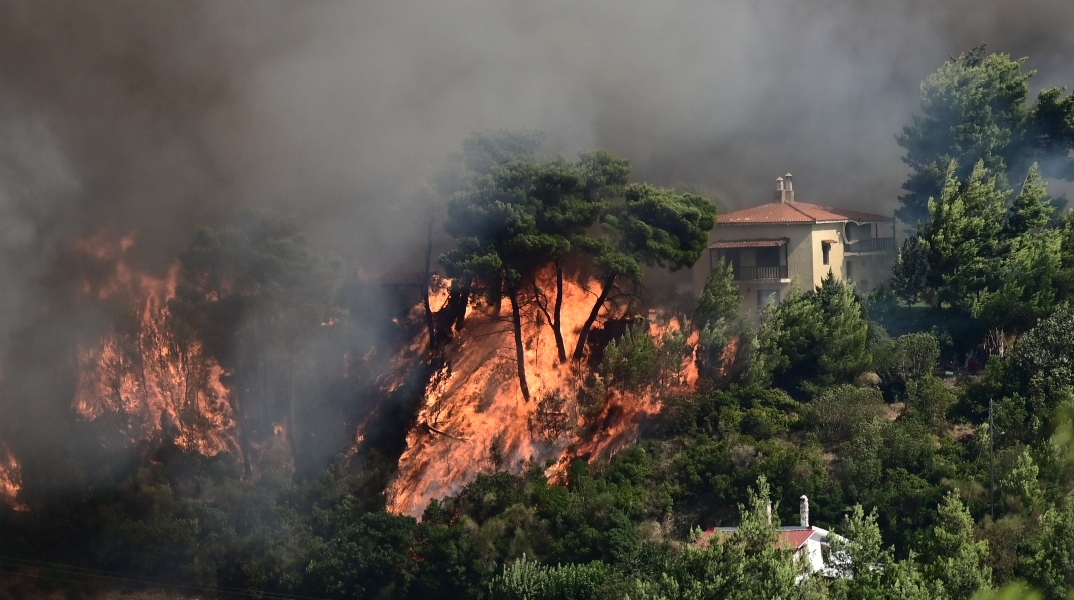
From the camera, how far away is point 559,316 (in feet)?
67.7

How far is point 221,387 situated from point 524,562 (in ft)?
16.4

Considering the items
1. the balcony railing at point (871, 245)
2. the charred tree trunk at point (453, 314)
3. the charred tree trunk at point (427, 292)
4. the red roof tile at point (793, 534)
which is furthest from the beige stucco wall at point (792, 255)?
the red roof tile at point (793, 534)

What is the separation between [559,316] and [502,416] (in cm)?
138

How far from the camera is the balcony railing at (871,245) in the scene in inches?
904

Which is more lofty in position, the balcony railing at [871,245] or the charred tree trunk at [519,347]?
the balcony railing at [871,245]

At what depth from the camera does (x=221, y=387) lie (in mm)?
20766

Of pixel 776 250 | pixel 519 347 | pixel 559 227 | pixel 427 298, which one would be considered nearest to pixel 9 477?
pixel 427 298

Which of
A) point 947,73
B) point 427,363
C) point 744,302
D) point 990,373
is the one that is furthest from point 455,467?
point 947,73

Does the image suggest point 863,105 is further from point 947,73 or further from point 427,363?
point 427,363

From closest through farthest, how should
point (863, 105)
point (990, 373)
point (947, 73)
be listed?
point (990, 373)
point (947, 73)
point (863, 105)

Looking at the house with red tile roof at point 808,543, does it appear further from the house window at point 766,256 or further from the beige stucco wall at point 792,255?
the house window at point 766,256

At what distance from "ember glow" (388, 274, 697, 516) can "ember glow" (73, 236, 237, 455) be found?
2439mm

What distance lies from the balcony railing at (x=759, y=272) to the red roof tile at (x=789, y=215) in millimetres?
590

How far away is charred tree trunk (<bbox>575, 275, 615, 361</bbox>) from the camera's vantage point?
2034 centimetres
